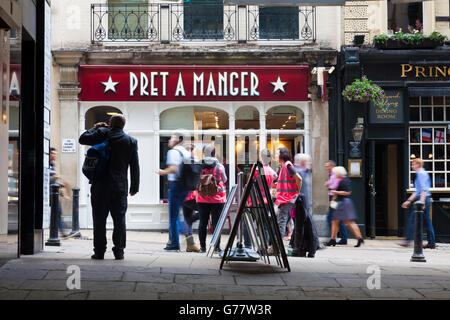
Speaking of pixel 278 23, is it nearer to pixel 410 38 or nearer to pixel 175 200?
pixel 410 38

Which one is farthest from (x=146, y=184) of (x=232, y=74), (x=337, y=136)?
(x=337, y=136)

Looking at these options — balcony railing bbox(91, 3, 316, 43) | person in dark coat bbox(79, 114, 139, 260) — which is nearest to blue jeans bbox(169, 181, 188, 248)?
person in dark coat bbox(79, 114, 139, 260)

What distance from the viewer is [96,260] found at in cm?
733

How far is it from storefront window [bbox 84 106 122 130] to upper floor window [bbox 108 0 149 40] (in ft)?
5.97

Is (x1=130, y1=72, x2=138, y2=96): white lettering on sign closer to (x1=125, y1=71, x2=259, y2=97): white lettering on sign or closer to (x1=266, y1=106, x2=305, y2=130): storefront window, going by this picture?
(x1=125, y1=71, x2=259, y2=97): white lettering on sign

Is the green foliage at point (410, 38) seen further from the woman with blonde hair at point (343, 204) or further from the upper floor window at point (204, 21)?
the woman with blonde hair at point (343, 204)

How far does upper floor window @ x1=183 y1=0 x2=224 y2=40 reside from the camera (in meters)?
15.1

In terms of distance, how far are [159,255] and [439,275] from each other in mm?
3791

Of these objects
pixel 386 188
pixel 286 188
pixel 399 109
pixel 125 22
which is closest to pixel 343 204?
pixel 286 188

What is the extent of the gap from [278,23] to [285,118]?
2354 mm

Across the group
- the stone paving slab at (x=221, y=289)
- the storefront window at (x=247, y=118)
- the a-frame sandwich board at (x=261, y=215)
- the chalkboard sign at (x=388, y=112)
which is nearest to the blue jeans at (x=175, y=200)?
the a-frame sandwich board at (x=261, y=215)

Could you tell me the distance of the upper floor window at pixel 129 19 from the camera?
15.1 meters

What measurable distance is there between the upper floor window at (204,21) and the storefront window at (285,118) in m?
2.30

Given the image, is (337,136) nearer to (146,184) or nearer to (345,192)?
(345,192)
